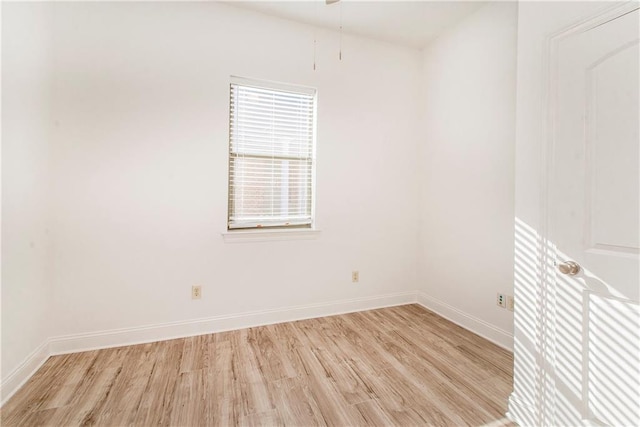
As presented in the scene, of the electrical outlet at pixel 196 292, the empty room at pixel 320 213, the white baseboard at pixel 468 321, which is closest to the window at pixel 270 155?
the empty room at pixel 320 213

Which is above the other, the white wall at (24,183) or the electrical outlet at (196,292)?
the white wall at (24,183)

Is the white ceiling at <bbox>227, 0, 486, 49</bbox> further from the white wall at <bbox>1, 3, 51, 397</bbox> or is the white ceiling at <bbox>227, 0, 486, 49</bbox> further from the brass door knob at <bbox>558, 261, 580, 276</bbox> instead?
the brass door knob at <bbox>558, 261, 580, 276</bbox>

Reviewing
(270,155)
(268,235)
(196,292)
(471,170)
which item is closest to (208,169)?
(270,155)

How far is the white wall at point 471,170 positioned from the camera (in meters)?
2.56

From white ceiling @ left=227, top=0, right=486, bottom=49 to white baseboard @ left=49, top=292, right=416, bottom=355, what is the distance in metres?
2.79

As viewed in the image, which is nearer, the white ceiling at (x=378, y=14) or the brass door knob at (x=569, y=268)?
the brass door knob at (x=569, y=268)

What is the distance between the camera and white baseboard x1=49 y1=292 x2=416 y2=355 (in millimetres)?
2393

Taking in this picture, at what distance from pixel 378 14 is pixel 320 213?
6.42 feet

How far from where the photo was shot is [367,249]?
132 inches

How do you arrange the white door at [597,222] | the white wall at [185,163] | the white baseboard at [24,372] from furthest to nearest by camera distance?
the white wall at [185,163]
the white baseboard at [24,372]
the white door at [597,222]

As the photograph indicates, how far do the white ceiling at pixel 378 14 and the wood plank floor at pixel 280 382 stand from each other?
2.93 m

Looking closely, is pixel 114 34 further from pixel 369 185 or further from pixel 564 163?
pixel 564 163

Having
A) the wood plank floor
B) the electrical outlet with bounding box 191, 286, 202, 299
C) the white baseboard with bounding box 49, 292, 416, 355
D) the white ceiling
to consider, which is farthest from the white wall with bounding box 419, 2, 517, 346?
the electrical outlet with bounding box 191, 286, 202, 299

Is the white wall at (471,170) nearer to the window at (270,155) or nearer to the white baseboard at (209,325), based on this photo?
the white baseboard at (209,325)
